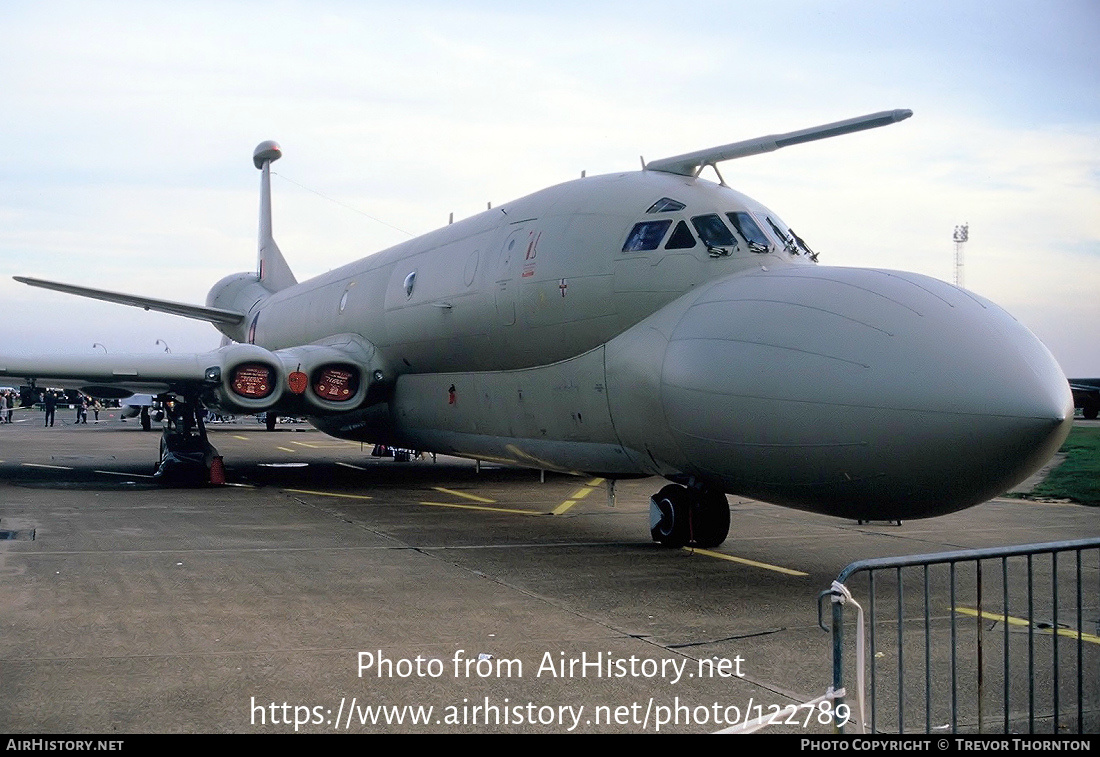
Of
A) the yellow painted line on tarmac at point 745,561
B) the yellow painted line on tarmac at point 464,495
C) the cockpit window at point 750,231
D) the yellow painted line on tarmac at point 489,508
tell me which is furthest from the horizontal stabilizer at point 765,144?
the yellow painted line on tarmac at point 464,495

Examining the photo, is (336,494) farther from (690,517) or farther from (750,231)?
(750,231)

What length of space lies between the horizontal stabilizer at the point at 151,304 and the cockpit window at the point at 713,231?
12740 millimetres

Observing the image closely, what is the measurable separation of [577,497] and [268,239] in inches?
515

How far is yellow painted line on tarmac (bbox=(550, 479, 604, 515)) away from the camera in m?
13.1

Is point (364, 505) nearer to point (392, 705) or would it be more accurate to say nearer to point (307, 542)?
point (307, 542)

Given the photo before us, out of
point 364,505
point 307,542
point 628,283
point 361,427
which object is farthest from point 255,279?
point 628,283

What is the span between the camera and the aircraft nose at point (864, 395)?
624 centimetres

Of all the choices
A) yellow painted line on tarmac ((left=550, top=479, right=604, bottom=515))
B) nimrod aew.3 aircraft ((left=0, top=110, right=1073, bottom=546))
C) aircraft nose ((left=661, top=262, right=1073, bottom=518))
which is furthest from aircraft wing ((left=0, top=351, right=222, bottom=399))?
aircraft nose ((left=661, top=262, right=1073, bottom=518))

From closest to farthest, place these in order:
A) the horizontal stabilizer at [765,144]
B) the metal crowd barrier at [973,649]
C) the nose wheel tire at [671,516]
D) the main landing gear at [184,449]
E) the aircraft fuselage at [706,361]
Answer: the metal crowd barrier at [973,649]
the aircraft fuselage at [706,361]
the horizontal stabilizer at [765,144]
the nose wheel tire at [671,516]
the main landing gear at [184,449]

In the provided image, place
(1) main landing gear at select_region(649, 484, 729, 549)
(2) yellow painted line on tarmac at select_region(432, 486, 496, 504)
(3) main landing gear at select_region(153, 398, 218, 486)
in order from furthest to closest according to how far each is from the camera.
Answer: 1. (3) main landing gear at select_region(153, 398, 218, 486)
2. (2) yellow painted line on tarmac at select_region(432, 486, 496, 504)
3. (1) main landing gear at select_region(649, 484, 729, 549)

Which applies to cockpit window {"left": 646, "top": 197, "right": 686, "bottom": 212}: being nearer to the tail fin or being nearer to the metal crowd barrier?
the metal crowd barrier

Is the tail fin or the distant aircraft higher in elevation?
the tail fin

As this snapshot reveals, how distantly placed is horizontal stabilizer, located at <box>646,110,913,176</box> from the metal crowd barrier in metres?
3.74

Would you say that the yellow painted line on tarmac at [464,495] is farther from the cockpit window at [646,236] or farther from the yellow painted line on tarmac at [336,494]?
the cockpit window at [646,236]
